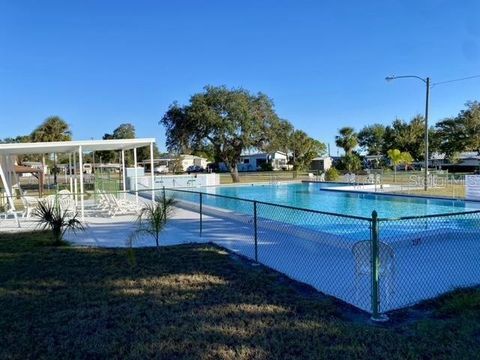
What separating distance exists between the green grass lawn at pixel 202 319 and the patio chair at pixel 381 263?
50cm

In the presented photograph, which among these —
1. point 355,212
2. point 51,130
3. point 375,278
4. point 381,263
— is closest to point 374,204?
point 355,212

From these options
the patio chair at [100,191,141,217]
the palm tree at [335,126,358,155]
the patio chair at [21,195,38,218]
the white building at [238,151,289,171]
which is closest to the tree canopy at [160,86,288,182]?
the patio chair at [100,191,141,217]

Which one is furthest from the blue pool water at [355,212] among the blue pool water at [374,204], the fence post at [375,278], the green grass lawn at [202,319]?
the green grass lawn at [202,319]

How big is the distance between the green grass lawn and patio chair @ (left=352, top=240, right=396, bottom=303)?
0.50 m

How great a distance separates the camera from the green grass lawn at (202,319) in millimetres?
3602

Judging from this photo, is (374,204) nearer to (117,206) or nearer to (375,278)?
(117,206)

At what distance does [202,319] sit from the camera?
14.2 feet

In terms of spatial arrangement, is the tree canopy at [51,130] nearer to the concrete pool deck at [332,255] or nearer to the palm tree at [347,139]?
the concrete pool deck at [332,255]

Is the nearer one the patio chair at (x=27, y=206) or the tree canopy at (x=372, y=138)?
the patio chair at (x=27, y=206)

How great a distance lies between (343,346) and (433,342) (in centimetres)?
79

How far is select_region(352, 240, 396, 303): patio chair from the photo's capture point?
491cm

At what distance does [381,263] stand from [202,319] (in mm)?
2202

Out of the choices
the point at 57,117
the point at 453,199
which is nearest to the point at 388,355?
the point at 453,199

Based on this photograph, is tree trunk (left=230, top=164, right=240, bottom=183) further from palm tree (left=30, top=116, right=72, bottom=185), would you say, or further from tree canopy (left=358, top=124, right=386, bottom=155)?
tree canopy (left=358, top=124, right=386, bottom=155)
